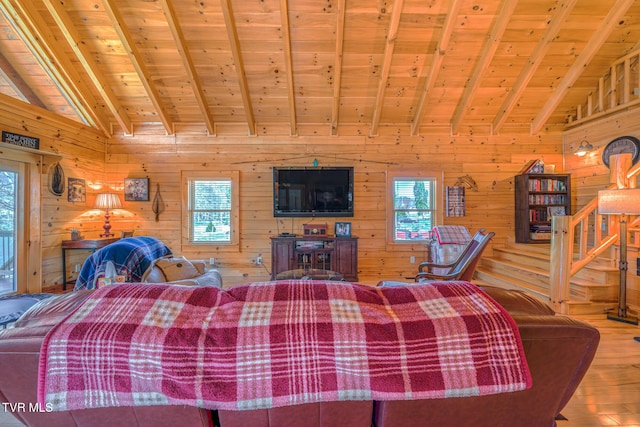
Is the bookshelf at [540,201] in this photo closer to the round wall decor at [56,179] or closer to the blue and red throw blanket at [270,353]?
the blue and red throw blanket at [270,353]

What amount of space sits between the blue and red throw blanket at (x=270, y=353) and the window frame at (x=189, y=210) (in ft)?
15.2

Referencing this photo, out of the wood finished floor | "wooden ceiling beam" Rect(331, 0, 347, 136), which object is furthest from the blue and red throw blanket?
"wooden ceiling beam" Rect(331, 0, 347, 136)

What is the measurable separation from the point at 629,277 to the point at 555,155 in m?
2.76

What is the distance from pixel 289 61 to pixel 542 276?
4.55 meters

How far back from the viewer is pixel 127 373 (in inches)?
33.2

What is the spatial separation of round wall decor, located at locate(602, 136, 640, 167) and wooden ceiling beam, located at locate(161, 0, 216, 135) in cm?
629

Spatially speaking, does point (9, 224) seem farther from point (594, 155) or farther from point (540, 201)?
point (594, 155)

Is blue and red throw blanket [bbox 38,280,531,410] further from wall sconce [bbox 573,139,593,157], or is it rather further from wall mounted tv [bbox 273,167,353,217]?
wall sconce [bbox 573,139,593,157]

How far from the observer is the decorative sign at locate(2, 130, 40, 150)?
373 cm

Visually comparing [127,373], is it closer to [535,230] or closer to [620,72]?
[535,230]

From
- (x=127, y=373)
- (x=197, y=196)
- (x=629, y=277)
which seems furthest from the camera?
(x=197, y=196)

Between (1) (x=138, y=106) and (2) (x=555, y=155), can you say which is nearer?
(1) (x=138, y=106)

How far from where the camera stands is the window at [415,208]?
5613mm

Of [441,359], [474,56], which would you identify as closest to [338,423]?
[441,359]
